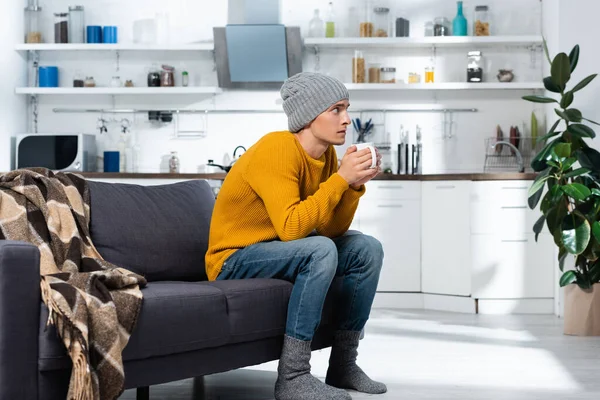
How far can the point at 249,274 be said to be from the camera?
9.85 ft

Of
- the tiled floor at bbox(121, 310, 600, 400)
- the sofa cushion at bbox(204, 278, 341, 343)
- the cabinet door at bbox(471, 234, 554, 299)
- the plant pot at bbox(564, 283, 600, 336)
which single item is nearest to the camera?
the sofa cushion at bbox(204, 278, 341, 343)

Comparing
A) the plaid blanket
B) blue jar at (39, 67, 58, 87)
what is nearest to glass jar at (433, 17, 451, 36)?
blue jar at (39, 67, 58, 87)

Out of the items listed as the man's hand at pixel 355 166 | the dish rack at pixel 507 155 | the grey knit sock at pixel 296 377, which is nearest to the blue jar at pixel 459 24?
the dish rack at pixel 507 155

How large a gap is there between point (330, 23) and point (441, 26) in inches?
30.7

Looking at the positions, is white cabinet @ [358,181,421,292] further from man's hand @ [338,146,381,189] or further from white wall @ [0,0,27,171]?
man's hand @ [338,146,381,189]

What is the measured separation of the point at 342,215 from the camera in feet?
10.3

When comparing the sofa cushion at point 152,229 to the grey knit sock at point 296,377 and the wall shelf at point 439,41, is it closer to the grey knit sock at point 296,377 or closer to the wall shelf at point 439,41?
the grey knit sock at point 296,377

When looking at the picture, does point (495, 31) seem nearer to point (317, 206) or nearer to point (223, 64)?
point (223, 64)

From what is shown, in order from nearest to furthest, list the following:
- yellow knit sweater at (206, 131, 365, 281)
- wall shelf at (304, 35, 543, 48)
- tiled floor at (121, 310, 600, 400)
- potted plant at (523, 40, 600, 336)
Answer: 1. yellow knit sweater at (206, 131, 365, 281)
2. tiled floor at (121, 310, 600, 400)
3. potted plant at (523, 40, 600, 336)
4. wall shelf at (304, 35, 543, 48)

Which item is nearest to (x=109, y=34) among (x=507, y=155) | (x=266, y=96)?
(x=266, y=96)

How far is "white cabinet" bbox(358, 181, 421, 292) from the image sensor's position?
6.09 meters

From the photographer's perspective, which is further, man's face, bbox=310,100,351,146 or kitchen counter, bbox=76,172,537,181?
kitchen counter, bbox=76,172,537,181

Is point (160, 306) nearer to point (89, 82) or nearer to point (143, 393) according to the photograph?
point (143, 393)

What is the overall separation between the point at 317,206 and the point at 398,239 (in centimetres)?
331
